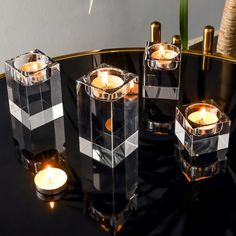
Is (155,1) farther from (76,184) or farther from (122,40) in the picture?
(76,184)

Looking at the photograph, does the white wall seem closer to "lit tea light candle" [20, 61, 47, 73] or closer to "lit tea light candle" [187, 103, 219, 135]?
"lit tea light candle" [20, 61, 47, 73]

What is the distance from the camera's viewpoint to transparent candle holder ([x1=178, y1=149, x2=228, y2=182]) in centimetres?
98

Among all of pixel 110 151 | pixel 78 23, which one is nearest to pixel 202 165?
pixel 110 151

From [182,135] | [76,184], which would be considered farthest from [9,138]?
[182,135]

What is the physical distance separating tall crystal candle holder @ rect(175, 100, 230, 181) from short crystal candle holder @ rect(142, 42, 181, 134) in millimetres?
99

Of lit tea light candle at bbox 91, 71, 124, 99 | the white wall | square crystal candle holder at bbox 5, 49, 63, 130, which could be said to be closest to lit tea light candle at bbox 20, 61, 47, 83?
square crystal candle holder at bbox 5, 49, 63, 130

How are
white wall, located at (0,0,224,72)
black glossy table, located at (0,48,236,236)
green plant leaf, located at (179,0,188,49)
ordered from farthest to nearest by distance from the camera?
white wall, located at (0,0,224,72)
green plant leaf, located at (179,0,188,49)
black glossy table, located at (0,48,236,236)

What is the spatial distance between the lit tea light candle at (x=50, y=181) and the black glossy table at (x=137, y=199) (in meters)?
0.01

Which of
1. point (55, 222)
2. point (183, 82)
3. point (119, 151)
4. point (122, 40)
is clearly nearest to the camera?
point (55, 222)

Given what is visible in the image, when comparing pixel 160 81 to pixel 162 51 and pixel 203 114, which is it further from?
pixel 203 114

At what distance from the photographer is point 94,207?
914mm

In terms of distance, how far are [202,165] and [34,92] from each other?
1.14 feet

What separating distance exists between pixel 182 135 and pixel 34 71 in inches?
11.7

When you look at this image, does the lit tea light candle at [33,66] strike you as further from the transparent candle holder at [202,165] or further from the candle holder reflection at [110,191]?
the transparent candle holder at [202,165]
